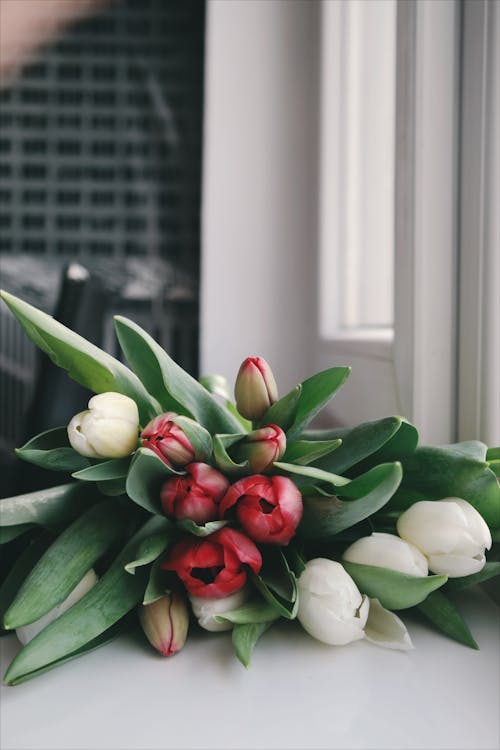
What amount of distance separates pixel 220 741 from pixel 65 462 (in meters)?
0.17

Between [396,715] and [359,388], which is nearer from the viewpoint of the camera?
[396,715]

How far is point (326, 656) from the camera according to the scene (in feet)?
1.26

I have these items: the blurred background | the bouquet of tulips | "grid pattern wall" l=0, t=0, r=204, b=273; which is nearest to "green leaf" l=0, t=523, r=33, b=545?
the bouquet of tulips

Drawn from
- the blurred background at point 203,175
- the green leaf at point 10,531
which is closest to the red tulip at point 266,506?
the green leaf at point 10,531

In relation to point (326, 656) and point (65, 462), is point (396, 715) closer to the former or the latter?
point (326, 656)

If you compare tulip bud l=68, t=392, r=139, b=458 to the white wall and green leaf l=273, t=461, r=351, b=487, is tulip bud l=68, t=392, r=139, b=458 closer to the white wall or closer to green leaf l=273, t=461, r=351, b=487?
green leaf l=273, t=461, r=351, b=487

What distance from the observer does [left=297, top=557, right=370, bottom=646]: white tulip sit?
36 centimetres

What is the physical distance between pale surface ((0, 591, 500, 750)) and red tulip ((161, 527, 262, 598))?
1.7 inches

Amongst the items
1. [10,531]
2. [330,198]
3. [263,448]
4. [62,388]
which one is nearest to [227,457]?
[263,448]

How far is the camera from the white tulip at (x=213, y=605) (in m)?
0.37

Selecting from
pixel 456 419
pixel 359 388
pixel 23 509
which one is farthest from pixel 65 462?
pixel 359 388

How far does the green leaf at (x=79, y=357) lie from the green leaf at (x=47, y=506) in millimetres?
56

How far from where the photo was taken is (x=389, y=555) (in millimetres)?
382

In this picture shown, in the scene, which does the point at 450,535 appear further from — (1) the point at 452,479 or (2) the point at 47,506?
(2) the point at 47,506
